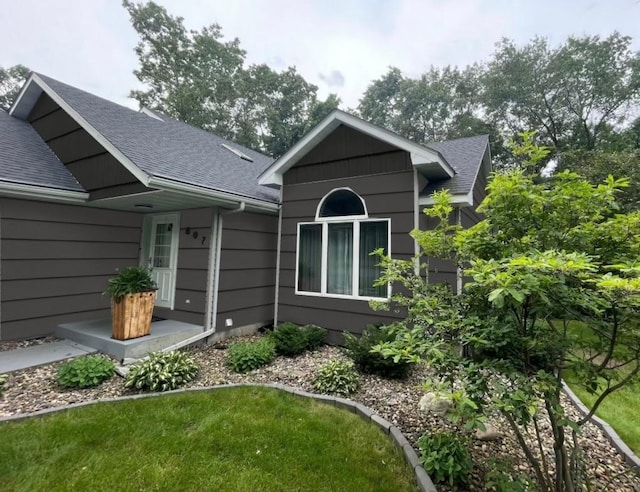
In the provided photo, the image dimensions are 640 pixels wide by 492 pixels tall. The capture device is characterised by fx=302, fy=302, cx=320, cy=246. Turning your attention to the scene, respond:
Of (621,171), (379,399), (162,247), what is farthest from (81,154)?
(621,171)

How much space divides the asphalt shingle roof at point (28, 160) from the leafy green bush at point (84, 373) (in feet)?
10.1

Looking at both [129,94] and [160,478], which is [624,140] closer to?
[160,478]

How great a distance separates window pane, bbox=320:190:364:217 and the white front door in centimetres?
302

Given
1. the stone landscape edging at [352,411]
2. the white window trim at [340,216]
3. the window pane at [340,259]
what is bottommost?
the stone landscape edging at [352,411]

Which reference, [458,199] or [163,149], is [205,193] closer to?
[163,149]

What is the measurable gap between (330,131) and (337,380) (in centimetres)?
432

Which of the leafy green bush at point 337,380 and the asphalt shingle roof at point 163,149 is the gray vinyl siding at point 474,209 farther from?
the leafy green bush at point 337,380

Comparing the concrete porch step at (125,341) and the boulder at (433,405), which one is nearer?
the boulder at (433,405)

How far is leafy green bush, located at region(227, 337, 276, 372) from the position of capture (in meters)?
4.27

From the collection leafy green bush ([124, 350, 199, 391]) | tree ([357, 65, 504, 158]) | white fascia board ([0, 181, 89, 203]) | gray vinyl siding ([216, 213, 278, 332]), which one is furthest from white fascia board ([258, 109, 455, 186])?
tree ([357, 65, 504, 158])

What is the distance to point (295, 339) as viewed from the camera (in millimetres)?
4836

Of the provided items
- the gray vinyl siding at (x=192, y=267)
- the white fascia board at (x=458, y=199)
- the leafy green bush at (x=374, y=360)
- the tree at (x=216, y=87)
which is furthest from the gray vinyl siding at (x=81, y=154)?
the tree at (x=216, y=87)

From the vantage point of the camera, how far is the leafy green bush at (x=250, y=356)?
427 centimetres

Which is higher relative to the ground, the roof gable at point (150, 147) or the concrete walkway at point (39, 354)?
the roof gable at point (150, 147)
